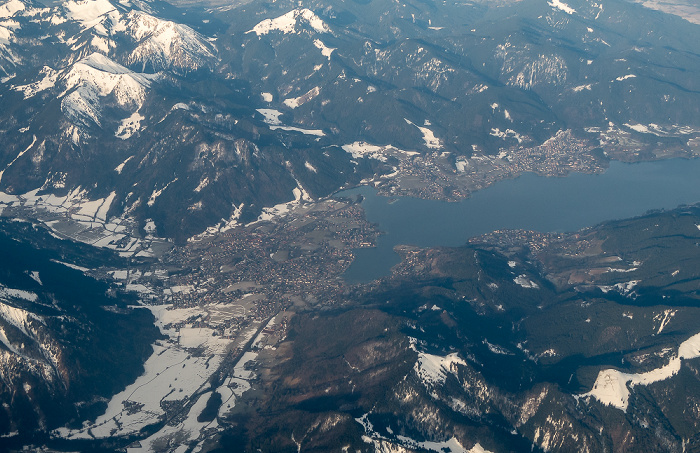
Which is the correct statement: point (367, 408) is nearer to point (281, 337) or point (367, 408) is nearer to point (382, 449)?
point (382, 449)

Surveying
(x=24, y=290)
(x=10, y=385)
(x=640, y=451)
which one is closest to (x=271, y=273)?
(x=24, y=290)

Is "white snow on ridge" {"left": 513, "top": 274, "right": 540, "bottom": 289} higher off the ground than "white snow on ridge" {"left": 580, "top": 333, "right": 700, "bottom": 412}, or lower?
lower

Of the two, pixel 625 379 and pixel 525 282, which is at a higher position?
pixel 625 379

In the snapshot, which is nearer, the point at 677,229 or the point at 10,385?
the point at 10,385

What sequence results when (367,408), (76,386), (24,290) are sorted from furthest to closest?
(24,290), (76,386), (367,408)

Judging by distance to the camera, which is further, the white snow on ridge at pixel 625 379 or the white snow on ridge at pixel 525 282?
the white snow on ridge at pixel 525 282

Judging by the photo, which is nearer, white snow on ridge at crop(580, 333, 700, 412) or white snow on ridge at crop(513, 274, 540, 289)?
white snow on ridge at crop(580, 333, 700, 412)

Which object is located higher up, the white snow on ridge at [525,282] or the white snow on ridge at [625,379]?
the white snow on ridge at [625,379]

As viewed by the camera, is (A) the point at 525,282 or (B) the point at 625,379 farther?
(A) the point at 525,282
